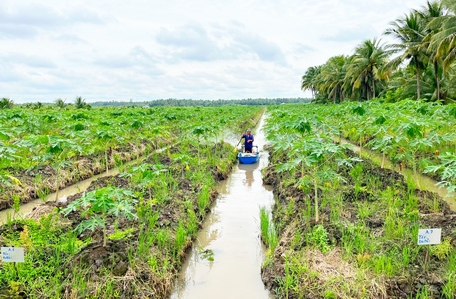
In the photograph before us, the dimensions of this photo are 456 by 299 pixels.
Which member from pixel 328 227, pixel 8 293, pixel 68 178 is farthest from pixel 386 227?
pixel 68 178

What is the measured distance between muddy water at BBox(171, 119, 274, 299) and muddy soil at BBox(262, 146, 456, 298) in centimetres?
39

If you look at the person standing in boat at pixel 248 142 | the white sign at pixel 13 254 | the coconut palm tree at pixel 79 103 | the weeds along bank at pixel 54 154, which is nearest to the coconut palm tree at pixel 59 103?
the coconut palm tree at pixel 79 103

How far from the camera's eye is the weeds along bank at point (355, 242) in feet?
13.6

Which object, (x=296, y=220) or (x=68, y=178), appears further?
(x=68, y=178)

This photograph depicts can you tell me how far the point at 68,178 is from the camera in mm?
9945

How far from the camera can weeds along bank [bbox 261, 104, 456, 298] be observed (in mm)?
4156

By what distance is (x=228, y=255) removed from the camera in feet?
19.8

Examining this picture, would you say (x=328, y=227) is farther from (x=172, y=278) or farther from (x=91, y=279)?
(x=91, y=279)

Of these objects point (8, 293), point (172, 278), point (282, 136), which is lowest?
point (172, 278)

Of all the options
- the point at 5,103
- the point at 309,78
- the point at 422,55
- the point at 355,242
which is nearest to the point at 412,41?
the point at 422,55

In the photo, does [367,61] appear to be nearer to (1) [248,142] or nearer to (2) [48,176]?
(1) [248,142]

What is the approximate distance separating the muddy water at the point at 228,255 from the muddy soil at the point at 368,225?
394 mm

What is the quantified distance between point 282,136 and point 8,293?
5738mm

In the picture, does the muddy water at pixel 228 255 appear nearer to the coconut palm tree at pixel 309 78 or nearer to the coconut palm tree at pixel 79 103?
the coconut palm tree at pixel 79 103
